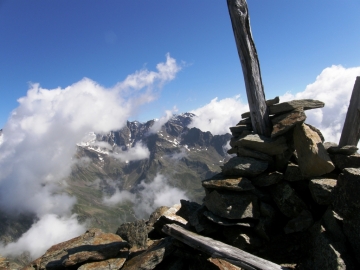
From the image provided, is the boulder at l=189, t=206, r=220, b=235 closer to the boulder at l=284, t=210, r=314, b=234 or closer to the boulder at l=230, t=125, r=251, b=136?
the boulder at l=284, t=210, r=314, b=234

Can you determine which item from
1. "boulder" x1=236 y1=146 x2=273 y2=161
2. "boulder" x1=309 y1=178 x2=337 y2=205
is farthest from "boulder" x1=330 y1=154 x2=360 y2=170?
"boulder" x1=236 y1=146 x2=273 y2=161

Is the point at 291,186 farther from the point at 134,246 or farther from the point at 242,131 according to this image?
the point at 134,246

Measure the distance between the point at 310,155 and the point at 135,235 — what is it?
10224 millimetres

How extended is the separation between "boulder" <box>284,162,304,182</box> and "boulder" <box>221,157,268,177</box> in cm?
107

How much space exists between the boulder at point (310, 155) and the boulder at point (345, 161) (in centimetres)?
99

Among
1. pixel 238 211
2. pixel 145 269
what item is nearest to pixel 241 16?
pixel 238 211

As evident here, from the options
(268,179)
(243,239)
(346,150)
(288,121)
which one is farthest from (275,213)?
(346,150)

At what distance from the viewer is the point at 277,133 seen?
12.4 metres

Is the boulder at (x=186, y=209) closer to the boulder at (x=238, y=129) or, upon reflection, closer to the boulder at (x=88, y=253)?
the boulder at (x=88, y=253)

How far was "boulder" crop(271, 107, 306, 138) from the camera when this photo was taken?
12.2m

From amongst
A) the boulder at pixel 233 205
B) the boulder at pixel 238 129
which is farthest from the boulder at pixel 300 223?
the boulder at pixel 238 129

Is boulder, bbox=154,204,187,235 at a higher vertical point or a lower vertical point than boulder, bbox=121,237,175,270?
higher

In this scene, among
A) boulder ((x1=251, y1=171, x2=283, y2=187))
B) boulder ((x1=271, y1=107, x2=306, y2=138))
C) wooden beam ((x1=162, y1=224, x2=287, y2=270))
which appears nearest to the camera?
wooden beam ((x1=162, y1=224, x2=287, y2=270))

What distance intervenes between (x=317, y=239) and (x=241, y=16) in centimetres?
1151
